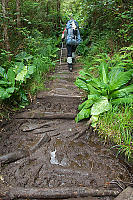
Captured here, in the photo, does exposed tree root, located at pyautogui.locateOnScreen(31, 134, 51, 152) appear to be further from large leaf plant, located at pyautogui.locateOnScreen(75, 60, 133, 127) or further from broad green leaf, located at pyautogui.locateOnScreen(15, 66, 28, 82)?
broad green leaf, located at pyautogui.locateOnScreen(15, 66, 28, 82)

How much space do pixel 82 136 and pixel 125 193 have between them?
141 cm

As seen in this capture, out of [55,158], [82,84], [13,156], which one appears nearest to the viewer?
[13,156]

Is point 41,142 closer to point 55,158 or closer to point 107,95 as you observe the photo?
point 55,158

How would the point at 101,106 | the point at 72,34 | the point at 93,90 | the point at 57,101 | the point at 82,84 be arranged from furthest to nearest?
the point at 72,34
the point at 57,101
the point at 82,84
the point at 93,90
the point at 101,106

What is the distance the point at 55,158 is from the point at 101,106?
1365 millimetres

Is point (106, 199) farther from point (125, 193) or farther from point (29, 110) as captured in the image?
point (29, 110)

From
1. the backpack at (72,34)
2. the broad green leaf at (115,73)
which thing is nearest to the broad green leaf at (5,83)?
the broad green leaf at (115,73)

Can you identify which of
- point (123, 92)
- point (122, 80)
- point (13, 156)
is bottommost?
point (13, 156)

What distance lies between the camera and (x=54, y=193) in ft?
6.58

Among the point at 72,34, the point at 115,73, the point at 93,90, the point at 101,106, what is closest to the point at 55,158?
the point at 101,106

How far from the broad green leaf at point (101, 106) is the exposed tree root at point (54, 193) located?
1473 mm

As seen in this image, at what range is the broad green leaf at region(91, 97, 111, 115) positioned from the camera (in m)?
3.15

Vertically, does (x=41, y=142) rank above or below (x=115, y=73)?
below

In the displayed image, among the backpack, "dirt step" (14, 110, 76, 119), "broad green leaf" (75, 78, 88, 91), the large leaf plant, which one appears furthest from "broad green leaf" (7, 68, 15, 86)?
the backpack
